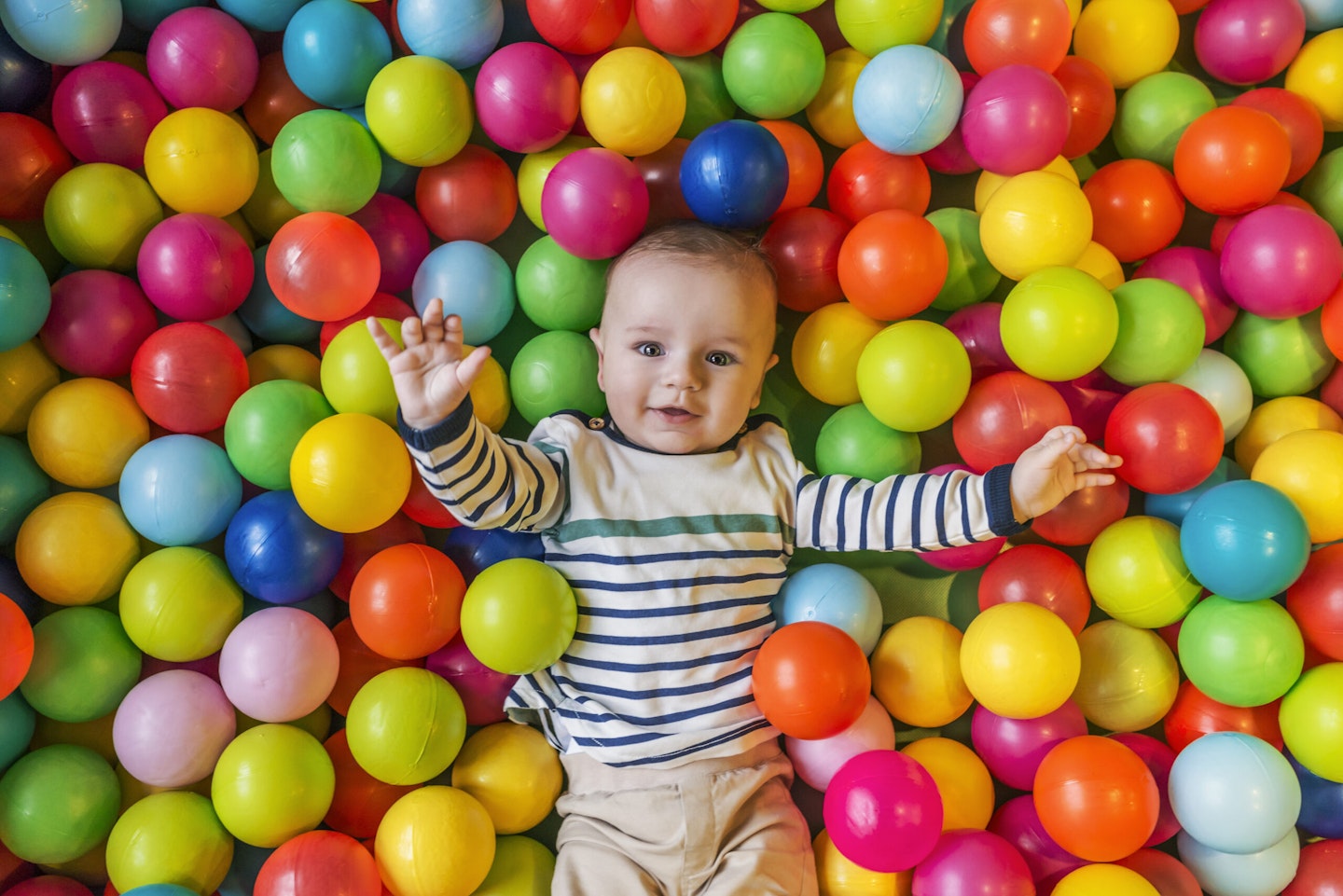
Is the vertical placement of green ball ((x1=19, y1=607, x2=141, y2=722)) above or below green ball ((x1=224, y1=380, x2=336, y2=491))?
below

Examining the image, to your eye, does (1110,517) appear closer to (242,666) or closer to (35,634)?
(242,666)

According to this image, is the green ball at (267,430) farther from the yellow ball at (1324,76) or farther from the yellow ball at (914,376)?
the yellow ball at (1324,76)

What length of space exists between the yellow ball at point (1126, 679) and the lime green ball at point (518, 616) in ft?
3.46

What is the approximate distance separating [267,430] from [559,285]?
0.64 m

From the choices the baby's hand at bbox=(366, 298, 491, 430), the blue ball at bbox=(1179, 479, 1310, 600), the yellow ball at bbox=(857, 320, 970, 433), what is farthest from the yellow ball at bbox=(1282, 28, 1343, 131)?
the baby's hand at bbox=(366, 298, 491, 430)

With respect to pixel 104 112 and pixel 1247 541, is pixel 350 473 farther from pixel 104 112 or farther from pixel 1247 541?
pixel 1247 541

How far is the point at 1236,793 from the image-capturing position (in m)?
1.80

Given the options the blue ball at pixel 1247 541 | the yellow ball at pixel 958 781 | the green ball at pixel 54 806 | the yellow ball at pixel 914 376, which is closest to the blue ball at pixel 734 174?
the yellow ball at pixel 914 376

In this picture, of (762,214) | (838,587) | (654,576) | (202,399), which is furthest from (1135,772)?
(202,399)

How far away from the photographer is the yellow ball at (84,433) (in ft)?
6.27

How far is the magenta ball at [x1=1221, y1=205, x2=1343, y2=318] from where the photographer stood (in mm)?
2008

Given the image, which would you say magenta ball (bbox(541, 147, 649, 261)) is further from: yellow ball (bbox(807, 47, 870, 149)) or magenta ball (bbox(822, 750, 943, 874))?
magenta ball (bbox(822, 750, 943, 874))

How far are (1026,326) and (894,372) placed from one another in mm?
278

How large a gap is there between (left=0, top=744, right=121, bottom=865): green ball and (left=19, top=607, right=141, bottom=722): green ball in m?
0.09
